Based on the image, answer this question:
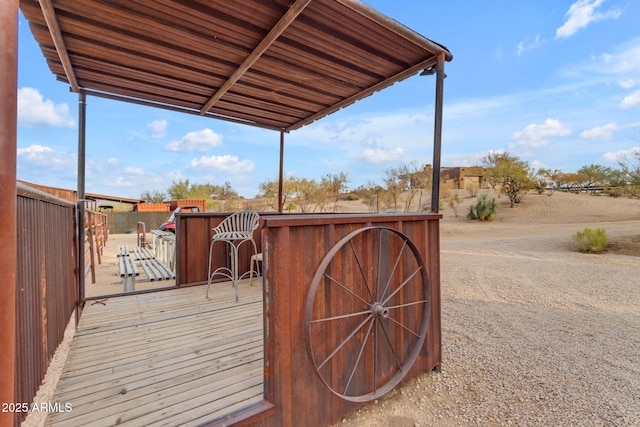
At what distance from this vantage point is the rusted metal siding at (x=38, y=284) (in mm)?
1070

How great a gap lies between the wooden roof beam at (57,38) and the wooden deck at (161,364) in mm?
2167

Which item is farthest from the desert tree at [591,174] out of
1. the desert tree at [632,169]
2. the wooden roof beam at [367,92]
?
the wooden roof beam at [367,92]

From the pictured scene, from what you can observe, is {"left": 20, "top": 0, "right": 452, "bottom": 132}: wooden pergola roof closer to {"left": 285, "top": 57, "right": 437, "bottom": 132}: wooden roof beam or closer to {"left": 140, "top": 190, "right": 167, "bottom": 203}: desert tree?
{"left": 285, "top": 57, "right": 437, "bottom": 132}: wooden roof beam

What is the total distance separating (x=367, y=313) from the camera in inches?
65.0

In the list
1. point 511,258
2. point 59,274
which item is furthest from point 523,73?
point 59,274

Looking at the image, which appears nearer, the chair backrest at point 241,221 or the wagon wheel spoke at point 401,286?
the wagon wheel spoke at point 401,286

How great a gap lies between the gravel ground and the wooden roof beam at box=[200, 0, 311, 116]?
2.50 m

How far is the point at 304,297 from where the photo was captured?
140 cm

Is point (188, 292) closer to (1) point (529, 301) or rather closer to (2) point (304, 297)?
(2) point (304, 297)

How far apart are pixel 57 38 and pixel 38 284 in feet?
6.15

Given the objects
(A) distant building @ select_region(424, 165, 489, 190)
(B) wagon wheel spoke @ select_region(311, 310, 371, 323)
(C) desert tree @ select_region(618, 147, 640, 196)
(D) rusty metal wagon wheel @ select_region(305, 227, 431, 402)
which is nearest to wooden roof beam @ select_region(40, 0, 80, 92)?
(D) rusty metal wagon wheel @ select_region(305, 227, 431, 402)

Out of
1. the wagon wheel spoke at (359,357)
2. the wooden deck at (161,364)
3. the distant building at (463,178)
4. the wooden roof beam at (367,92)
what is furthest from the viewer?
the distant building at (463,178)

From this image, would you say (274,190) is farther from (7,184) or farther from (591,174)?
(591,174)

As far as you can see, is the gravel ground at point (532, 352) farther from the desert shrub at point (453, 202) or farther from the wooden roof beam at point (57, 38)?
the desert shrub at point (453, 202)
